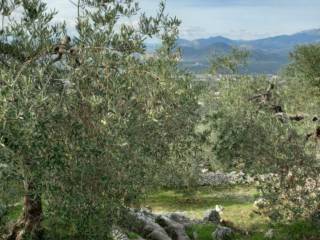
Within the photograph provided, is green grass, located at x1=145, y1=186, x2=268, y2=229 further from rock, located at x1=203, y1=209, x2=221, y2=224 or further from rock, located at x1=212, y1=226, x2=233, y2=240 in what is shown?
rock, located at x1=212, y1=226, x2=233, y2=240

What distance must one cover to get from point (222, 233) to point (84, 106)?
57.9 ft

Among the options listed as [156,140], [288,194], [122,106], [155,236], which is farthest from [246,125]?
[122,106]

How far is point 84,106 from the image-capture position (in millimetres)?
13195

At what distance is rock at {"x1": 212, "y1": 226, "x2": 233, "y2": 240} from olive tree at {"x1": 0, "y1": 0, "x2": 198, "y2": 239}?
13603 mm

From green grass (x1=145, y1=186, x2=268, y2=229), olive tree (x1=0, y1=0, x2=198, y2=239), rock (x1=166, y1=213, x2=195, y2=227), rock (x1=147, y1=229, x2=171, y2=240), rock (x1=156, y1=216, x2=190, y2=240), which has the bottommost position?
green grass (x1=145, y1=186, x2=268, y2=229)

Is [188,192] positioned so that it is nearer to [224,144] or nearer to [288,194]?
[224,144]

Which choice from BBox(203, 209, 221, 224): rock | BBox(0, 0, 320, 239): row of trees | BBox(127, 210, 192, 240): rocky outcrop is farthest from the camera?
BBox(203, 209, 221, 224): rock

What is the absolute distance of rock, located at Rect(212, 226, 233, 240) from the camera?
2845cm

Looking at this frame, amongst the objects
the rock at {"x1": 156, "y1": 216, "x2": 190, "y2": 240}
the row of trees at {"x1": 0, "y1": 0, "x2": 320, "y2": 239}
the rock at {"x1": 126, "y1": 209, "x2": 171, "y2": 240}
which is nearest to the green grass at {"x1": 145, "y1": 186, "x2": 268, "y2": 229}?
the rock at {"x1": 156, "y1": 216, "x2": 190, "y2": 240}

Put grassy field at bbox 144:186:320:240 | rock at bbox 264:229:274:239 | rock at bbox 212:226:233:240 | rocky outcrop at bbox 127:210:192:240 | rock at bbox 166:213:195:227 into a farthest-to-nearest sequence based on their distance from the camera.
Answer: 1. rock at bbox 166:213:195:227
2. grassy field at bbox 144:186:320:240
3. rock at bbox 264:229:274:239
4. rock at bbox 212:226:233:240
5. rocky outcrop at bbox 127:210:192:240

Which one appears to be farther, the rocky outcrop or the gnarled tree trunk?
the rocky outcrop

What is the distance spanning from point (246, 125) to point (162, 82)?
17349mm

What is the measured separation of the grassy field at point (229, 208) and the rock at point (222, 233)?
0.35m

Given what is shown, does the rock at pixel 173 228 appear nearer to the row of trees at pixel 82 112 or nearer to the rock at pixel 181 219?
the rock at pixel 181 219
